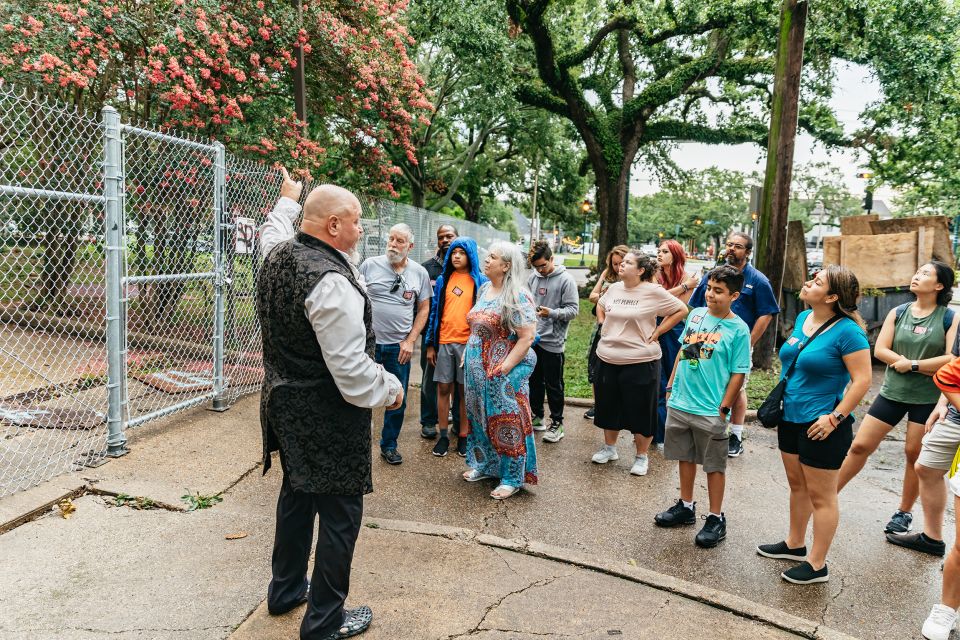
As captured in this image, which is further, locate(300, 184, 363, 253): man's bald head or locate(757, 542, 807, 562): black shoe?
locate(757, 542, 807, 562): black shoe

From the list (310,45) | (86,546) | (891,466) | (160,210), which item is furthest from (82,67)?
(891,466)

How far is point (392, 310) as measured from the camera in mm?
5012

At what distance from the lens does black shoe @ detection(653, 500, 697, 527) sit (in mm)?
4105

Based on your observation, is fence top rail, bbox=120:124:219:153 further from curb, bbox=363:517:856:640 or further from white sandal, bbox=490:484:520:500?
white sandal, bbox=490:484:520:500

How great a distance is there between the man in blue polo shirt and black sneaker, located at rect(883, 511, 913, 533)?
5.10 feet

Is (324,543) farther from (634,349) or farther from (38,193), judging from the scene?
(634,349)

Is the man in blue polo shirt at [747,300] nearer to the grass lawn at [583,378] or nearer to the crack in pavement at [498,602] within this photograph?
the grass lawn at [583,378]

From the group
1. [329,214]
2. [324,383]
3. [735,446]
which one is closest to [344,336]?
[324,383]

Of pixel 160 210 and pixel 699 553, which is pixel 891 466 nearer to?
pixel 699 553

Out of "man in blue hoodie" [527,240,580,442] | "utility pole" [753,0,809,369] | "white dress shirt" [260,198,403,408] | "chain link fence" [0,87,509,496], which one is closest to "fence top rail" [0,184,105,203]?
"chain link fence" [0,87,509,496]

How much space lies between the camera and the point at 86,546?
10.8ft

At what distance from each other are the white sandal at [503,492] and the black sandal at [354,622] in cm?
168

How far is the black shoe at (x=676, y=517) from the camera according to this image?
4.11 meters

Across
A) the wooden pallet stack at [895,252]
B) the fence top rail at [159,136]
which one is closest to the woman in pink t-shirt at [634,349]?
the fence top rail at [159,136]
